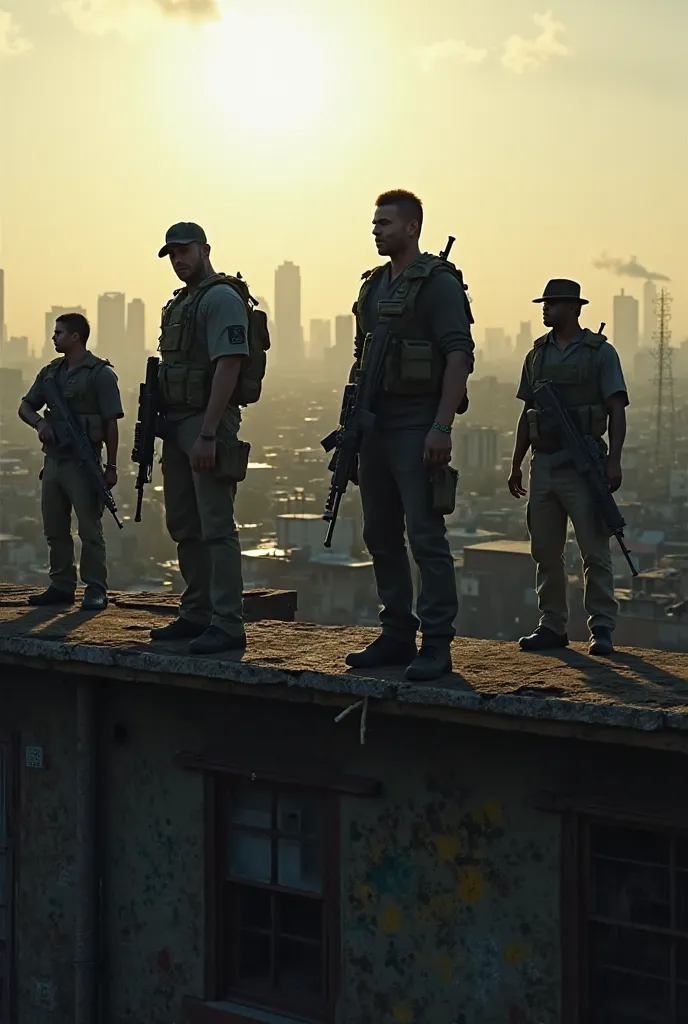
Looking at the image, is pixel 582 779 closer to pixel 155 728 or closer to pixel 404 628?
pixel 404 628

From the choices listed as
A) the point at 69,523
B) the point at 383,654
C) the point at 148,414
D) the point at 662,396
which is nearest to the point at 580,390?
the point at 383,654

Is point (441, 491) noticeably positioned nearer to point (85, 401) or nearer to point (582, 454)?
point (582, 454)

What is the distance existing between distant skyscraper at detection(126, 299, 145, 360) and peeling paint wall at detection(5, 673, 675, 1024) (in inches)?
6595

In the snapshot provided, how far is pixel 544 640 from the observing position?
7766 millimetres

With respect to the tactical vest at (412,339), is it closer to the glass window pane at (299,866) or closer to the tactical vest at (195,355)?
the tactical vest at (195,355)

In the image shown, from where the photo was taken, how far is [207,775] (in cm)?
750

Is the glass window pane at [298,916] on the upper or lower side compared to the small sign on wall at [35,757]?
lower

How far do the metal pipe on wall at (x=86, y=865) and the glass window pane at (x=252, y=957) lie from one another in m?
0.84

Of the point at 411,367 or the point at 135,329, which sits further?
the point at 135,329

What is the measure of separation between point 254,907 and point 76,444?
3245mm

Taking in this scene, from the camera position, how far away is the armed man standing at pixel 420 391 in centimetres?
672

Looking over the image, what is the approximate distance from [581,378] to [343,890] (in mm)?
2848

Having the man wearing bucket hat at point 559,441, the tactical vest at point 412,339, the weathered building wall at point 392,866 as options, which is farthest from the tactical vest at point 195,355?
the weathered building wall at point 392,866

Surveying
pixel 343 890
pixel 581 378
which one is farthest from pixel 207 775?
pixel 581 378
